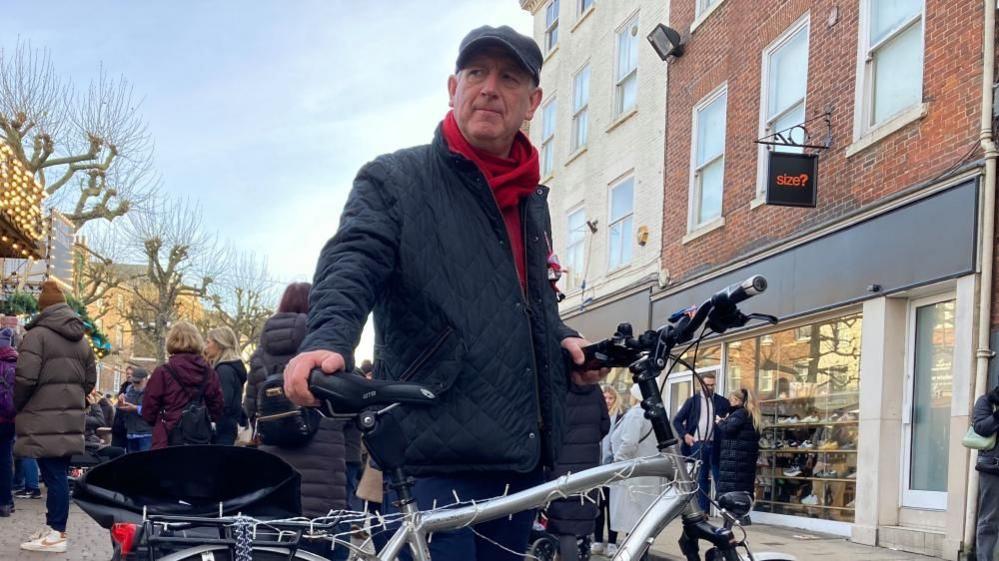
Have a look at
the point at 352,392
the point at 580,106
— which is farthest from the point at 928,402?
the point at 580,106

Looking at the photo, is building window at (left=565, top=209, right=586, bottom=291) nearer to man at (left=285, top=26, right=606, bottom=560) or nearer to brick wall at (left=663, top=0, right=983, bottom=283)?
brick wall at (left=663, top=0, right=983, bottom=283)

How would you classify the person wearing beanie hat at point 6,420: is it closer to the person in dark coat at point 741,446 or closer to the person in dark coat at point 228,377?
the person in dark coat at point 228,377

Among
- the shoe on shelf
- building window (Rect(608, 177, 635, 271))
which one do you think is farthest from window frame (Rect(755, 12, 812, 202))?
the shoe on shelf

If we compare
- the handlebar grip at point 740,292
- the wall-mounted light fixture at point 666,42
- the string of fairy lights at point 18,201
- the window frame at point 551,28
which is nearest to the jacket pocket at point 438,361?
the handlebar grip at point 740,292

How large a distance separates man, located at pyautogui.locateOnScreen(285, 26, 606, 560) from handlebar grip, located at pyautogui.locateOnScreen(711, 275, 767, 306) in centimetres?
45

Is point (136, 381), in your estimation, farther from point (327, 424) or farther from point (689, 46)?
point (327, 424)

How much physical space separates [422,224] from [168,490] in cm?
87

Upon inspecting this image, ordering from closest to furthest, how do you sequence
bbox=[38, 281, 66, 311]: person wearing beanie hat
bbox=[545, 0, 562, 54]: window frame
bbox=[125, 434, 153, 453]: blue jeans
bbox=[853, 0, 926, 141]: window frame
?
1. bbox=[38, 281, 66, 311]: person wearing beanie hat
2. bbox=[853, 0, 926, 141]: window frame
3. bbox=[125, 434, 153, 453]: blue jeans
4. bbox=[545, 0, 562, 54]: window frame

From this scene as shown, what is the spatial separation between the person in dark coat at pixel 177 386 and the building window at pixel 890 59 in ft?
22.7

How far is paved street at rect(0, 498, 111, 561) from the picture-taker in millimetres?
7535

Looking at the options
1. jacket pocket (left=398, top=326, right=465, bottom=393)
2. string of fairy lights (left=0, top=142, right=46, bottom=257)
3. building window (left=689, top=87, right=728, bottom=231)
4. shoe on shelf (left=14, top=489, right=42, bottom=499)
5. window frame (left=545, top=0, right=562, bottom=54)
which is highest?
window frame (left=545, top=0, right=562, bottom=54)

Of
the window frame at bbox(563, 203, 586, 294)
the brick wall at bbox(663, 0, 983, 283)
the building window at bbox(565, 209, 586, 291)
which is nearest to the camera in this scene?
the brick wall at bbox(663, 0, 983, 283)

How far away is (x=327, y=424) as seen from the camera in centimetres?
610

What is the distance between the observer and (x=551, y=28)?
24.5 meters
